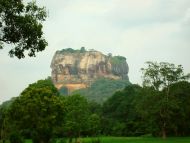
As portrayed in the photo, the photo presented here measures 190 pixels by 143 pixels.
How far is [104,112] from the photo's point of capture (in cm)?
14575

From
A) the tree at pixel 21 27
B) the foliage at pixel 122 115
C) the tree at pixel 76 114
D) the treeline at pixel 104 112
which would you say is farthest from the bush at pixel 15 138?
the foliage at pixel 122 115

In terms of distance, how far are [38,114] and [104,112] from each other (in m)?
93.2

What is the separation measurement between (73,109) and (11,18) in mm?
52749

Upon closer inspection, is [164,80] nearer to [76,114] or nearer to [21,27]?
[76,114]

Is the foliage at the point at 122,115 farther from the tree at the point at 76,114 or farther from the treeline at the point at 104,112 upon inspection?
the tree at the point at 76,114

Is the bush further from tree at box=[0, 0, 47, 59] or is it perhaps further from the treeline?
tree at box=[0, 0, 47, 59]

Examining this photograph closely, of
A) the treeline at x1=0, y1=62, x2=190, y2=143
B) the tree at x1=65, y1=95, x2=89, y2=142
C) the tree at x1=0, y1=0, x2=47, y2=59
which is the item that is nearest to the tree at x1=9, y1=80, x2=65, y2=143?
the treeline at x1=0, y1=62, x2=190, y2=143

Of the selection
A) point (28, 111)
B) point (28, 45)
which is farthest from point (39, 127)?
point (28, 45)

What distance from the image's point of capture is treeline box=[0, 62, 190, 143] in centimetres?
5400

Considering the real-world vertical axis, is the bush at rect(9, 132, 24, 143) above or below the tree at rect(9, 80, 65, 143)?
below

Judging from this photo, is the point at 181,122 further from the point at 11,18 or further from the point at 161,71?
the point at 11,18

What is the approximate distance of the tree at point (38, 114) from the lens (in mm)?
53000

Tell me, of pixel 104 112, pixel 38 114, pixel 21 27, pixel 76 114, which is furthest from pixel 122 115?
pixel 21 27

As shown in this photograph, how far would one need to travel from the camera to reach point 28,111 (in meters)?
53.3
